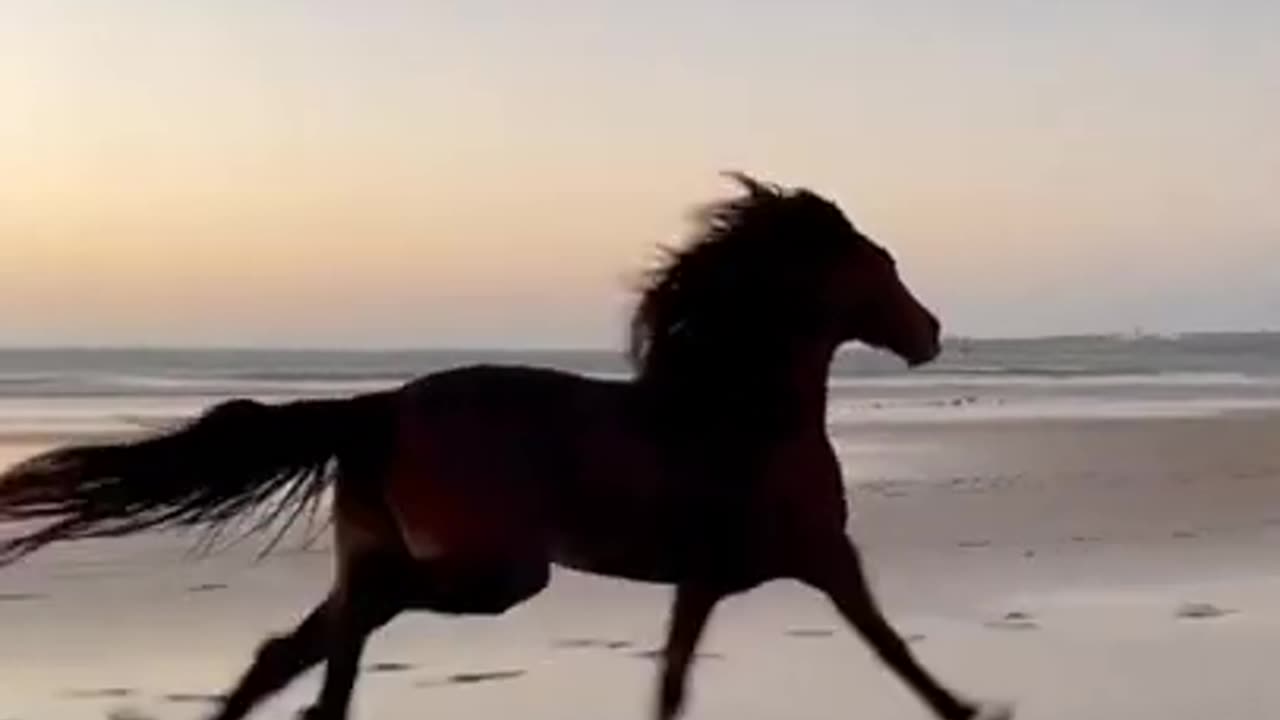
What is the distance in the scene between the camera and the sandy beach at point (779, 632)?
22.5 ft

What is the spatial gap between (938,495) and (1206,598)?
16.3 feet

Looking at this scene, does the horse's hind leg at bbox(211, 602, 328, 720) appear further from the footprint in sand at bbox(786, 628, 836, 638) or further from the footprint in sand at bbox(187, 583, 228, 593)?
the footprint in sand at bbox(187, 583, 228, 593)

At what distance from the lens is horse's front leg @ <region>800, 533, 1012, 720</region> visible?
534cm

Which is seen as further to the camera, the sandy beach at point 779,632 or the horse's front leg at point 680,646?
the sandy beach at point 779,632

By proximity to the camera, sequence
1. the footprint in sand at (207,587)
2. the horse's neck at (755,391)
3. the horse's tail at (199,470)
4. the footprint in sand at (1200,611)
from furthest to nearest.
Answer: the footprint in sand at (207,587), the footprint in sand at (1200,611), the horse's neck at (755,391), the horse's tail at (199,470)

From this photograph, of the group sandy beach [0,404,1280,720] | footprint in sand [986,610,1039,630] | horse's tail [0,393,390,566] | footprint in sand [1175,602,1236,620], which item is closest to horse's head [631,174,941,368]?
horse's tail [0,393,390,566]

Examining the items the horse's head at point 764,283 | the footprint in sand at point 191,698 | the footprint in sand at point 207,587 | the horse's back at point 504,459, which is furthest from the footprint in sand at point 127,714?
the footprint in sand at point 207,587

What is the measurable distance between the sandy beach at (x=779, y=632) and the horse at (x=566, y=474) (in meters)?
1.48

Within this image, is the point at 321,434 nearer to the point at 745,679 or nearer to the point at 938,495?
the point at 745,679

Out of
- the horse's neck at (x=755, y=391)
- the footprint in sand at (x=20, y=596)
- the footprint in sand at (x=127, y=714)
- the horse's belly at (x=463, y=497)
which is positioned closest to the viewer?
the horse's belly at (x=463, y=497)

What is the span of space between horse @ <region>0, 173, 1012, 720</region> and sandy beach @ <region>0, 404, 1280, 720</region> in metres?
1.48

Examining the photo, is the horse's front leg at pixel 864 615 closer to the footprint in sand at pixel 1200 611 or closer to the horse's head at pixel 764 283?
the horse's head at pixel 764 283

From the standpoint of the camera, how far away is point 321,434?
5.03 meters

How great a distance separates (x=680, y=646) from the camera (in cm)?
550
